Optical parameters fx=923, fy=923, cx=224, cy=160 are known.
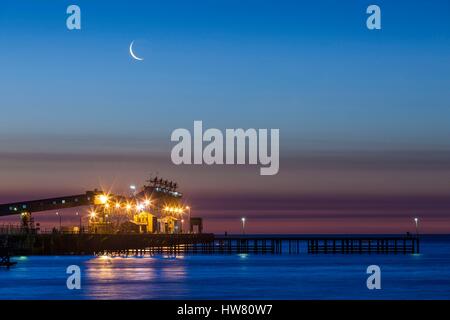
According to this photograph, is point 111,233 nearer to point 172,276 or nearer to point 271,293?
point 172,276

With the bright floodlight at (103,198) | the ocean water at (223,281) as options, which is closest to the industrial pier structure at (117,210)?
the bright floodlight at (103,198)

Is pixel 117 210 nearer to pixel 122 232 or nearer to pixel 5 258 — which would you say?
pixel 122 232

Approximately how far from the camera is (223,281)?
8431cm

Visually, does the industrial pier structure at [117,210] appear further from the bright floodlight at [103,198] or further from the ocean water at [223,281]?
the ocean water at [223,281]

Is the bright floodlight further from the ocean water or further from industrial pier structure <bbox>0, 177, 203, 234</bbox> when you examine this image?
the ocean water

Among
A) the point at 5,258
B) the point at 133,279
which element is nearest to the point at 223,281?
the point at 133,279

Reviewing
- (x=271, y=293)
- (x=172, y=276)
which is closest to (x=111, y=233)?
(x=172, y=276)

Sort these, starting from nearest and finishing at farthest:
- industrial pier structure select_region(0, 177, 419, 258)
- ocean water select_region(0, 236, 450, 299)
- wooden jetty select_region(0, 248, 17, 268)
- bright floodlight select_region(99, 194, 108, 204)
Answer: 1. ocean water select_region(0, 236, 450, 299)
2. wooden jetty select_region(0, 248, 17, 268)
3. industrial pier structure select_region(0, 177, 419, 258)
4. bright floodlight select_region(99, 194, 108, 204)

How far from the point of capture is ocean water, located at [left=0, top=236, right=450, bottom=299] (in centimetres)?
7044

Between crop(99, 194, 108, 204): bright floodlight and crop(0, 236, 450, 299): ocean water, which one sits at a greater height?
crop(99, 194, 108, 204): bright floodlight

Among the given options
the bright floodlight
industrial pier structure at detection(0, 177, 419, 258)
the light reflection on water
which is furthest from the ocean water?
the bright floodlight

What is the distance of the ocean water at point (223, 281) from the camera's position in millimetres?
70438
